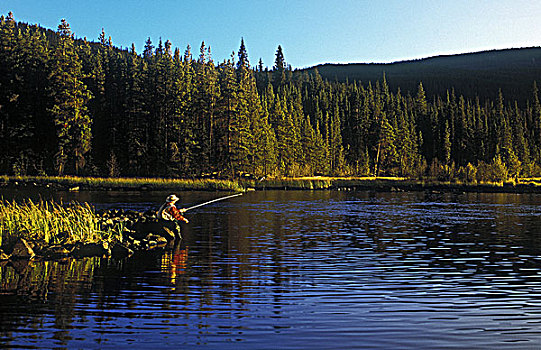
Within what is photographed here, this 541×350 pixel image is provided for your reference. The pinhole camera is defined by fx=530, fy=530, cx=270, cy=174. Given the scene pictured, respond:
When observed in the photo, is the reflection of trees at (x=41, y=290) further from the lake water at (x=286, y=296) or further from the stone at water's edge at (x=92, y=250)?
the stone at water's edge at (x=92, y=250)

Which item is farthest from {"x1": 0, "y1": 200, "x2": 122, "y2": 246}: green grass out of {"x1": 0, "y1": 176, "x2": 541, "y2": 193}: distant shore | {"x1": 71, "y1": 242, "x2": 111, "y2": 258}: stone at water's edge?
{"x1": 0, "y1": 176, "x2": 541, "y2": 193}: distant shore

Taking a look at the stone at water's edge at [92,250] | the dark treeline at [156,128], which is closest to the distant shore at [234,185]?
the dark treeline at [156,128]

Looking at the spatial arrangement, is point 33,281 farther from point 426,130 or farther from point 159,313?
point 426,130

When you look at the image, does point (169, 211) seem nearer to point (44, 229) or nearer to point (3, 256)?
point (44, 229)

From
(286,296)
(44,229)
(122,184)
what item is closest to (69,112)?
(122,184)

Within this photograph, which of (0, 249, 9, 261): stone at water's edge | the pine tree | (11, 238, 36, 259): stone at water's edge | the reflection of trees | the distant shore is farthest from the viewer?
the pine tree

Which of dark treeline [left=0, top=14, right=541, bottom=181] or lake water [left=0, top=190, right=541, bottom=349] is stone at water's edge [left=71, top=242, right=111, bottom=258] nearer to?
lake water [left=0, top=190, right=541, bottom=349]

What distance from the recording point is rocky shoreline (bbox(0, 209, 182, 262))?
18.0 meters

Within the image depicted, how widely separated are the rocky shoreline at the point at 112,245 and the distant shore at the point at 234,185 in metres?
44.7

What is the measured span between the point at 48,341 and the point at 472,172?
284 feet

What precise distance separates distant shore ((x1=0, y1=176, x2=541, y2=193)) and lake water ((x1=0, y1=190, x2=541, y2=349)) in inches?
1854

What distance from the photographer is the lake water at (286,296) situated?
9133 millimetres

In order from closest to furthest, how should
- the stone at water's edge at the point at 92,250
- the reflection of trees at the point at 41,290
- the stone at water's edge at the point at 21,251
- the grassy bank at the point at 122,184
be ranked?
the reflection of trees at the point at 41,290, the stone at water's edge at the point at 21,251, the stone at water's edge at the point at 92,250, the grassy bank at the point at 122,184

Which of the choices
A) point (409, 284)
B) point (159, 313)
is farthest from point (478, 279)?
point (159, 313)
